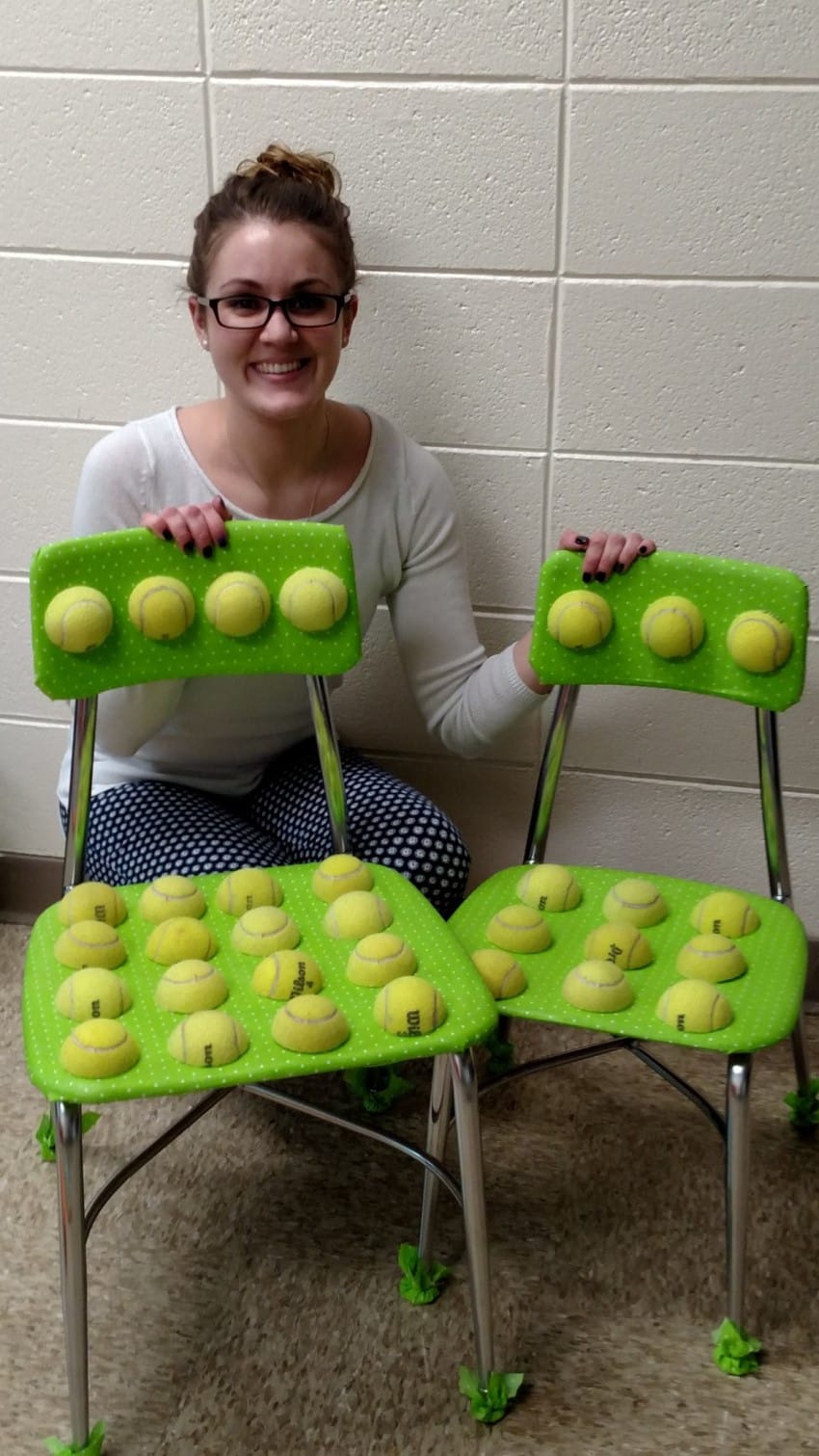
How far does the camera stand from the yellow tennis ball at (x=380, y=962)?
140 cm

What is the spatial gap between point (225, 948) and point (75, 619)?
38 centimetres

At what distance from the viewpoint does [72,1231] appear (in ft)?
4.24

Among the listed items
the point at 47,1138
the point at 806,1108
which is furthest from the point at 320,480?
the point at 806,1108

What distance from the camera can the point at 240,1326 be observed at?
5.11ft

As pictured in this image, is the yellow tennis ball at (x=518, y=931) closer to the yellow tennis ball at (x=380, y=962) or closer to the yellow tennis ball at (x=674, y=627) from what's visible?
the yellow tennis ball at (x=380, y=962)

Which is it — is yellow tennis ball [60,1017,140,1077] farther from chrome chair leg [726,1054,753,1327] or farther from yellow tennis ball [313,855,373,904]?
chrome chair leg [726,1054,753,1327]

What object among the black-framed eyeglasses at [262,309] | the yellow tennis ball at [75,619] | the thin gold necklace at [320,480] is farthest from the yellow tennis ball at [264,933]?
the black-framed eyeglasses at [262,309]

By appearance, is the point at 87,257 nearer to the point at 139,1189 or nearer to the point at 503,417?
the point at 503,417

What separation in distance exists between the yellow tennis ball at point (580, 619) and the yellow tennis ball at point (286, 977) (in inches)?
18.7

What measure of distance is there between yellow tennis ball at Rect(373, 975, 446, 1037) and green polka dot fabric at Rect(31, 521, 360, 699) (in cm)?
40

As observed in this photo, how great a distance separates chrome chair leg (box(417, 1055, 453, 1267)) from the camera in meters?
1.47

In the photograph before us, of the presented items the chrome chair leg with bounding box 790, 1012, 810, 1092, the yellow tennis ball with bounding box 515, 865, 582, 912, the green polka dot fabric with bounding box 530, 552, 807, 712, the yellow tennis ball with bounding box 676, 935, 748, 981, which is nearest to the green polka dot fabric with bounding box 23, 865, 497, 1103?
the yellow tennis ball with bounding box 515, 865, 582, 912

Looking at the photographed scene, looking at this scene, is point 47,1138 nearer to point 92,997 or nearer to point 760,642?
point 92,997

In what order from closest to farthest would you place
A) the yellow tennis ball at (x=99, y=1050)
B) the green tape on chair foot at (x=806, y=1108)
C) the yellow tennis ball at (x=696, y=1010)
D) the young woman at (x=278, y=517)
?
the yellow tennis ball at (x=99, y=1050) → the yellow tennis ball at (x=696, y=1010) → the young woman at (x=278, y=517) → the green tape on chair foot at (x=806, y=1108)
